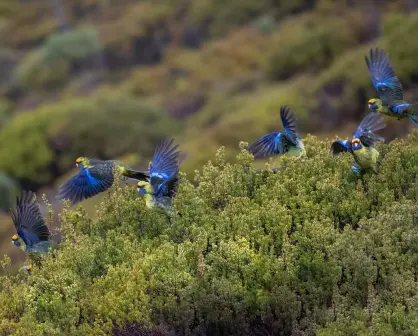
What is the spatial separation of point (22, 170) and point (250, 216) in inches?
787

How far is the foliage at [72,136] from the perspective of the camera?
2478 cm

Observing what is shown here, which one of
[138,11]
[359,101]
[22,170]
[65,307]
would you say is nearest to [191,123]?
[22,170]

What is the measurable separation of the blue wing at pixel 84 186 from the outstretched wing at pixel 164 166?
73 cm

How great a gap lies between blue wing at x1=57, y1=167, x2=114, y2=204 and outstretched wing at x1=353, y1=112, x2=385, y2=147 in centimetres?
243

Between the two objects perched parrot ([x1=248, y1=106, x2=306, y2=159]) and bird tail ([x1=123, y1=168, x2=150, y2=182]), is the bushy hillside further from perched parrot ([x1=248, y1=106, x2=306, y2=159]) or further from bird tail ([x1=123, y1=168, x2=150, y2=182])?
perched parrot ([x1=248, y1=106, x2=306, y2=159])

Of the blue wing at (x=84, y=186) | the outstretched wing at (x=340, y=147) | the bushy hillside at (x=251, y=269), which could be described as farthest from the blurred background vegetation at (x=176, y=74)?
the bushy hillside at (x=251, y=269)

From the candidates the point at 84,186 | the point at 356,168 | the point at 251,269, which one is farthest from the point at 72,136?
the point at 251,269

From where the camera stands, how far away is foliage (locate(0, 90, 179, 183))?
24781 mm

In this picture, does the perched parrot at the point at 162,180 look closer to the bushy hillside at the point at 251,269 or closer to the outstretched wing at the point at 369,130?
the bushy hillside at the point at 251,269

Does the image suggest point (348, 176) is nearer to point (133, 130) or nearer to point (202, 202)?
point (202, 202)

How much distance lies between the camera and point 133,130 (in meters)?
25.3

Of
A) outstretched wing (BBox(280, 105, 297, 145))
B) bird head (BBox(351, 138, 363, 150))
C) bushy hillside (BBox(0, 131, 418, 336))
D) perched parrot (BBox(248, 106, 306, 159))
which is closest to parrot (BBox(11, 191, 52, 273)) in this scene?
bushy hillside (BBox(0, 131, 418, 336))

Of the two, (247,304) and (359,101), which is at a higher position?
(359,101)

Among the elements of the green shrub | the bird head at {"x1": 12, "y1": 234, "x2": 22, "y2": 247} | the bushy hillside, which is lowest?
the bushy hillside
